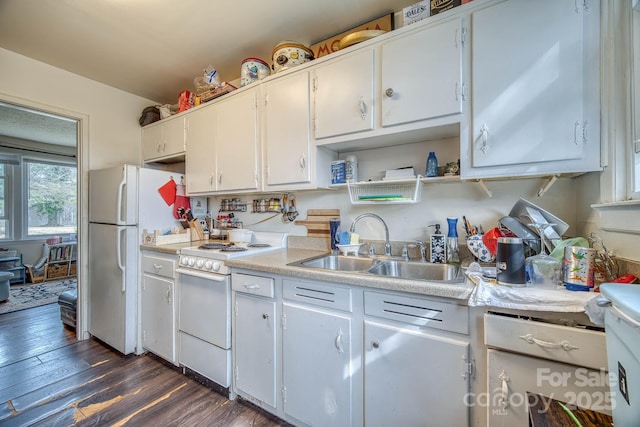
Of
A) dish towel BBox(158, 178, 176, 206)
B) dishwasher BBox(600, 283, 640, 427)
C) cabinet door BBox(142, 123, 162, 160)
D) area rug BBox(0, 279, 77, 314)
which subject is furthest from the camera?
area rug BBox(0, 279, 77, 314)

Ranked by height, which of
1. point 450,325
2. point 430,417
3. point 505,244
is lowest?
point 430,417

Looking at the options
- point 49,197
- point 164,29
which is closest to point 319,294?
point 164,29

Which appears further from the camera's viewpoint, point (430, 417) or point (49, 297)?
point (49, 297)

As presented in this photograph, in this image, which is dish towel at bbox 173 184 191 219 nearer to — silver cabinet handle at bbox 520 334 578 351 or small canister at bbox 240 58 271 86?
small canister at bbox 240 58 271 86

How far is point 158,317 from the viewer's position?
6.88ft

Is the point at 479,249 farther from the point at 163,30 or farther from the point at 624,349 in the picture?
the point at 163,30

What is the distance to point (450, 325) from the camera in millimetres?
1031

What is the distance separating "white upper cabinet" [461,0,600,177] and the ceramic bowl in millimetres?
350

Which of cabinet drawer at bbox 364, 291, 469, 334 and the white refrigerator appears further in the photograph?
the white refrigerator

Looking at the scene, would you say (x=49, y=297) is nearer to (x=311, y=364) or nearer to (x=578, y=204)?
(x=311, y=364)

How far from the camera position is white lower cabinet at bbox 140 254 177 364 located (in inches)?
78.7

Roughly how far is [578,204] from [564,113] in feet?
1.69

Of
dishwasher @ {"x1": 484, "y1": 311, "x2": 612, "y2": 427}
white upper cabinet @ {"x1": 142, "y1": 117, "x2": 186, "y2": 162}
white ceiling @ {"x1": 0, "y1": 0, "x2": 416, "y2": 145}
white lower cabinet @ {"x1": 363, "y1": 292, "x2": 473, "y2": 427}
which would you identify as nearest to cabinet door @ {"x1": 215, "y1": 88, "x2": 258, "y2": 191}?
white ceiling @ {"x1": 0, "y1": 0, "x2": 416, "y2": 145}

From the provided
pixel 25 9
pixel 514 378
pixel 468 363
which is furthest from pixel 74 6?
pixel 514 378
